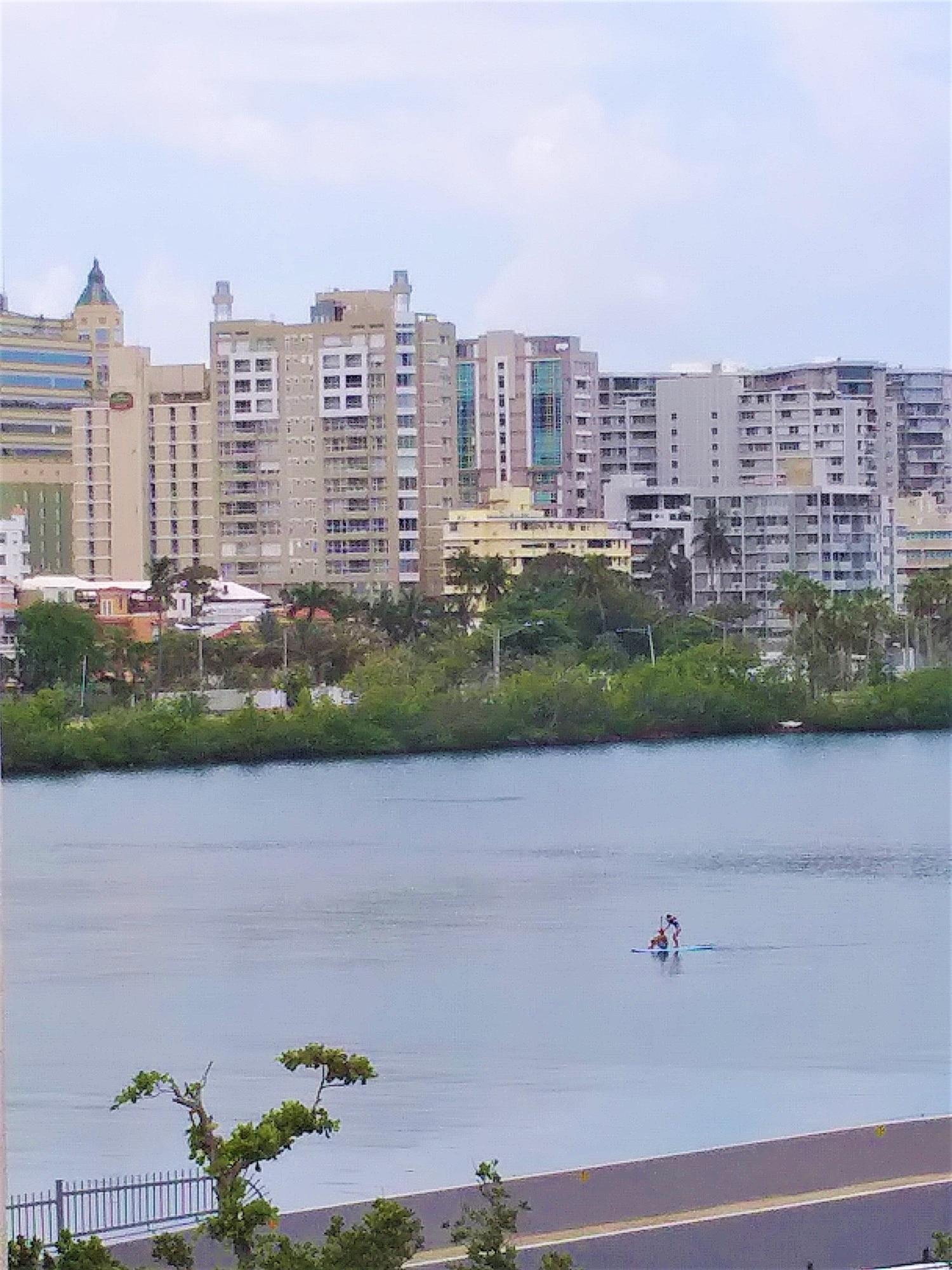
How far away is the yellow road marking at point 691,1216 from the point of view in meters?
3.67

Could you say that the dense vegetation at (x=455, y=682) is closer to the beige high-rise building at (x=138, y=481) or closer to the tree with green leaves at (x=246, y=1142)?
the beige high-rise building at (x=138, y=481)

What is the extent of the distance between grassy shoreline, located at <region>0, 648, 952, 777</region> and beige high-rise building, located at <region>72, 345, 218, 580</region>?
26.0 feet

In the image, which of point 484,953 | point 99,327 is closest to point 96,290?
point 99,327

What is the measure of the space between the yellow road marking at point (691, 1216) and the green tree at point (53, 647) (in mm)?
17806

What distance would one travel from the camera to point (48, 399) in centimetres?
3103

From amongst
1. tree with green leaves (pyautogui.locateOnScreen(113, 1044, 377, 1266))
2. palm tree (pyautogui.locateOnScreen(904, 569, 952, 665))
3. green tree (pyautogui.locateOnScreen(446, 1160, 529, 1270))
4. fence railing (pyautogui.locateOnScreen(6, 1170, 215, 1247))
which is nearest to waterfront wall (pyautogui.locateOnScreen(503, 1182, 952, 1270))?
green tree (pyautogui.locateOnScreen(446, 1160, 529, 1270))

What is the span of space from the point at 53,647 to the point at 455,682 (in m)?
3.26

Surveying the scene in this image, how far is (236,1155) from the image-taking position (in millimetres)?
3340

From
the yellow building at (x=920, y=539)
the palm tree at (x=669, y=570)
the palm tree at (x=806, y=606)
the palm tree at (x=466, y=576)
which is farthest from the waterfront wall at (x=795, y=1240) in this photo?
the yellow building at (x=920, y=539)

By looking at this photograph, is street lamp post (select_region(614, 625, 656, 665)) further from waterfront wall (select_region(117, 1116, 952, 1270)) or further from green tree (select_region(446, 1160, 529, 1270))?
green tree (select_region(446, 1160, 529, 1270))

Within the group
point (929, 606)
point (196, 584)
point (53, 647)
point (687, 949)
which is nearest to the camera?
point (687, 949)

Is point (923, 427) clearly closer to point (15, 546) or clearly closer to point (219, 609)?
point (219, 609)

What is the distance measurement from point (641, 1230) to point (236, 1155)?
651 mm

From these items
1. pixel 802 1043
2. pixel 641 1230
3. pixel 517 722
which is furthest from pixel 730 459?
pixel 641 1230
